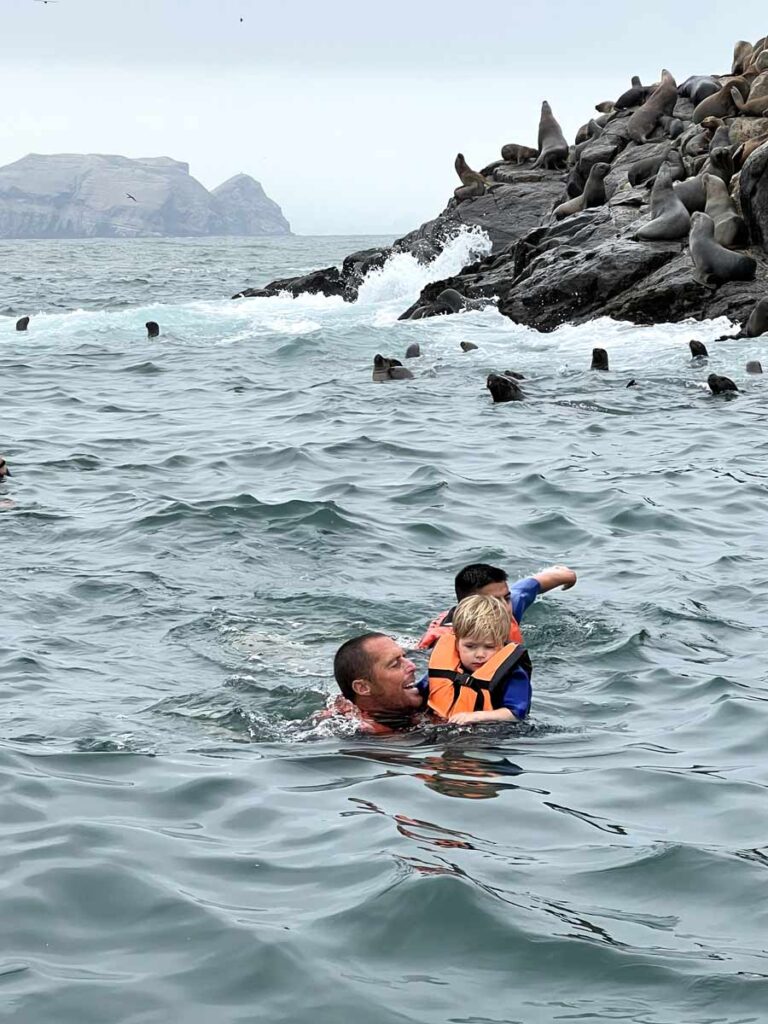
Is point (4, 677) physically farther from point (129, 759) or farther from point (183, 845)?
point (183, 845)

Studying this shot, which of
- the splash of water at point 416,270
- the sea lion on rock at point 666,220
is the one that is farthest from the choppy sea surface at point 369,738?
the splash of water at point 416,270

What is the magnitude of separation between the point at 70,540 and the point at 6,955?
6908 mm

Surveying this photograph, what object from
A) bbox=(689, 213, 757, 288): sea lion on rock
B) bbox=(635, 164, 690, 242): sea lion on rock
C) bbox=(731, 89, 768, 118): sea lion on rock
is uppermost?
bbox=(731, 89, 768, 118): sea lion on rock

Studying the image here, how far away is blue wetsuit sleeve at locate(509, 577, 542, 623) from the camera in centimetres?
778

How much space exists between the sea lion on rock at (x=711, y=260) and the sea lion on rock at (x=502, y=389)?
6361 mm

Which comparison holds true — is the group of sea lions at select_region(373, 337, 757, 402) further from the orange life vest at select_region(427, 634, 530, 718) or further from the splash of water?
the splash of water

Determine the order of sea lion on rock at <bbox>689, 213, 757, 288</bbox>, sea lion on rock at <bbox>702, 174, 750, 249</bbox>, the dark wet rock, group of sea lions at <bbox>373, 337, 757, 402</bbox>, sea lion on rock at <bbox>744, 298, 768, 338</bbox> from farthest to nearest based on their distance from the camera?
sea lion on rock at <bbox>702, 174, 750, 249</bbox>, the dark wet rock, sea lion on rock at <bbox>689, 213, 757, 288</bbox>, sea lion on rock at <bbox>744, 298, 768, 338</bbox>, group of sea lions at <bbox>373, 337, 757, 402</bbox>

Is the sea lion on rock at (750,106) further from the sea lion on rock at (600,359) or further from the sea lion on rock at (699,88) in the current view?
the sea lion on rock at (600,359)

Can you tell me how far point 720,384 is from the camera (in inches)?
675

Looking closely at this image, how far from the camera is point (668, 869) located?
5.01 meters

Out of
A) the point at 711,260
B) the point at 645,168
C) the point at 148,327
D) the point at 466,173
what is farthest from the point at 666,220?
the point at 466,173

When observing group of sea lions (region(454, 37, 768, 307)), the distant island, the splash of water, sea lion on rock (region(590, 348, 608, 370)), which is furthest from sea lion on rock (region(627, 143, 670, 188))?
the distant island

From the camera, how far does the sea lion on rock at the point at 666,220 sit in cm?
2492

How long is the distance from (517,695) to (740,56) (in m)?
31.7
